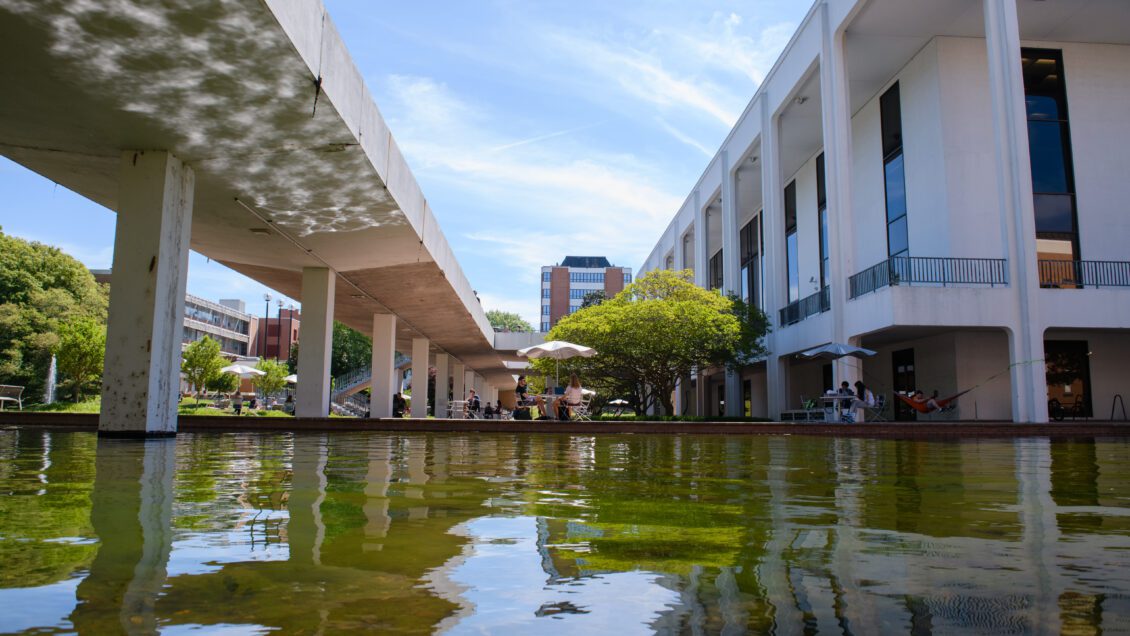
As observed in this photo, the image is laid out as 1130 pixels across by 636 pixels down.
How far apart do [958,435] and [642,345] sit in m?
12.1

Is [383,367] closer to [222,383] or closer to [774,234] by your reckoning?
[774,234]

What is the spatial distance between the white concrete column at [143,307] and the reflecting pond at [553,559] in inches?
287

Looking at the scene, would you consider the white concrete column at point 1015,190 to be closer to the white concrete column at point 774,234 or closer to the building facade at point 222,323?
the white concrete column at point 774,234

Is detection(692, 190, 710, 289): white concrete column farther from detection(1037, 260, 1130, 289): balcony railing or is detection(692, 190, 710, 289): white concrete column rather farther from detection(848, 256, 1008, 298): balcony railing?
detection(1037, 260, 1130, 289): balcony railing

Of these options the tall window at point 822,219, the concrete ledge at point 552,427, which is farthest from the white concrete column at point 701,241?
the concrete ledge at point 552,427

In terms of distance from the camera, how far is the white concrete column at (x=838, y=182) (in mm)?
22281

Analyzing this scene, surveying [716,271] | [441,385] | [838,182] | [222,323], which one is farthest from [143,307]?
[222,323]

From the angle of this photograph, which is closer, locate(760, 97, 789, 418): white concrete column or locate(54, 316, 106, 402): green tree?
locate(760, 97, 789, 418): white concrete column

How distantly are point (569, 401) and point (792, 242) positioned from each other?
61.8ft

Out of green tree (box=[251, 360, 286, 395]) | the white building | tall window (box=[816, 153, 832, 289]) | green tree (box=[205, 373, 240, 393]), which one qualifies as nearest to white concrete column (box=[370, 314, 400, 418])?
the white building

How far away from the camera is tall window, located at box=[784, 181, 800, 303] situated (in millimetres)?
33031

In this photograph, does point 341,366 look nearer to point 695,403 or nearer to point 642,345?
point 695,403

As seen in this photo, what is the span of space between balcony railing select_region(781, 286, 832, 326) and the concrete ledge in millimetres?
8400

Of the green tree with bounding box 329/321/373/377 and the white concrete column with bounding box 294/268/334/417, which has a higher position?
the green tree with bounding box 329/321/373/377
